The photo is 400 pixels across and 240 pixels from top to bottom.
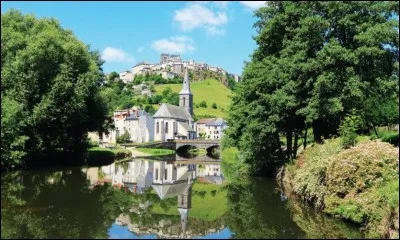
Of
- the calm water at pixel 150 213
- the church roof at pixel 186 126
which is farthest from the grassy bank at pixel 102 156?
the church roof at pixel 186 126

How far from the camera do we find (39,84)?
Answer: 43188 millimetres

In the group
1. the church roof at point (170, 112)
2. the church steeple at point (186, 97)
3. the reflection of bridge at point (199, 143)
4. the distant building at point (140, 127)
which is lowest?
the reflection of bridge at point (199, 143)

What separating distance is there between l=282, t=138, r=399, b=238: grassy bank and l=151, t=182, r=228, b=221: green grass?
5143 millimetres

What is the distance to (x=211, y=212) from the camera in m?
23.1

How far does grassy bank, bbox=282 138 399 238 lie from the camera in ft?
54.7

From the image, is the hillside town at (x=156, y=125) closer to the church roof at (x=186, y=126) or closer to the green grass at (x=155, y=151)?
the church roof at (x=186, y=126)

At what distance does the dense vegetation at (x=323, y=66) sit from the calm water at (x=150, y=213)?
19.3ft

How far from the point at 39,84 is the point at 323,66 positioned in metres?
27.4

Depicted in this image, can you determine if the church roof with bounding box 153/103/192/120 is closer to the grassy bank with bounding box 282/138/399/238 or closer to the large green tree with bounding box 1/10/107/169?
the large green tree with bounding box 1/10/107/169

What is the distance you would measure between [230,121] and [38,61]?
66.1 ft

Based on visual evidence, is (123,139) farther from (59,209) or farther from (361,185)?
(361,185)

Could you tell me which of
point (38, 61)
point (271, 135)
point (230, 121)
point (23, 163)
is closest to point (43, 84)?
point (38, 61)

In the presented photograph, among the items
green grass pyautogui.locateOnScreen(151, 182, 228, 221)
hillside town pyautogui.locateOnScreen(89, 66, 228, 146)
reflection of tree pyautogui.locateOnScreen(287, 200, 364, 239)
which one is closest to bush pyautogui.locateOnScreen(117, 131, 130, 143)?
hillside town pyautogui.locateOnScreen(89, 66, 228, 146)

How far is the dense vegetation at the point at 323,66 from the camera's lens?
1141 inches
